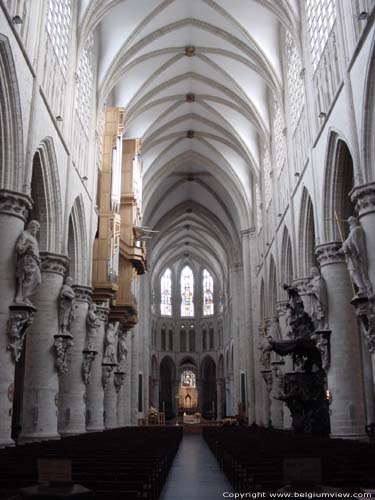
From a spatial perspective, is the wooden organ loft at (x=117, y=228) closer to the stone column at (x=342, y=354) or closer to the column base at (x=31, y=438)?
the column base at (x=31, y=438)

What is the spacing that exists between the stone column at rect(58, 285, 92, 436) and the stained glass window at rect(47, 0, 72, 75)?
29.2 ft

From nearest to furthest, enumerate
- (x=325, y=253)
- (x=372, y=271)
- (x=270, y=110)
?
(x=372, y=271) < (x=325, y=253) < (x=270, y=110)

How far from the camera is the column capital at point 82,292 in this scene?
22.8 metres

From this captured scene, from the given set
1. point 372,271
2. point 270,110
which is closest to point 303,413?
point 372,271

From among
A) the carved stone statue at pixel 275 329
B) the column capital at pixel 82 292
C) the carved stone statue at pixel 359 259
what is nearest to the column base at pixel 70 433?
the column capital at pixel 82 292

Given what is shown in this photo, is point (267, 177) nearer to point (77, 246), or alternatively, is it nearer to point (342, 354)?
point (77, 246)

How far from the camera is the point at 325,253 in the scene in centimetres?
1845

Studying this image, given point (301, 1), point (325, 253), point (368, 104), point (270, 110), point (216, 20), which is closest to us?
point (368, 104)

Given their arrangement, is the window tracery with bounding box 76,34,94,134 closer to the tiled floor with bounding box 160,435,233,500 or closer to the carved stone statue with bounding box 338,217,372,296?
the carved stone statue with bounding box 338,217,372,296

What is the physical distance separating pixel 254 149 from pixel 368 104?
21387 millimetres

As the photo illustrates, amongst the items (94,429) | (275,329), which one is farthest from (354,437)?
(275,329)

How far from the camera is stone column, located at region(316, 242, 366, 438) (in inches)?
667

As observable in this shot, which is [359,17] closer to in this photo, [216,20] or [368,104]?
[368,104]

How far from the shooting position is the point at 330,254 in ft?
60.2
